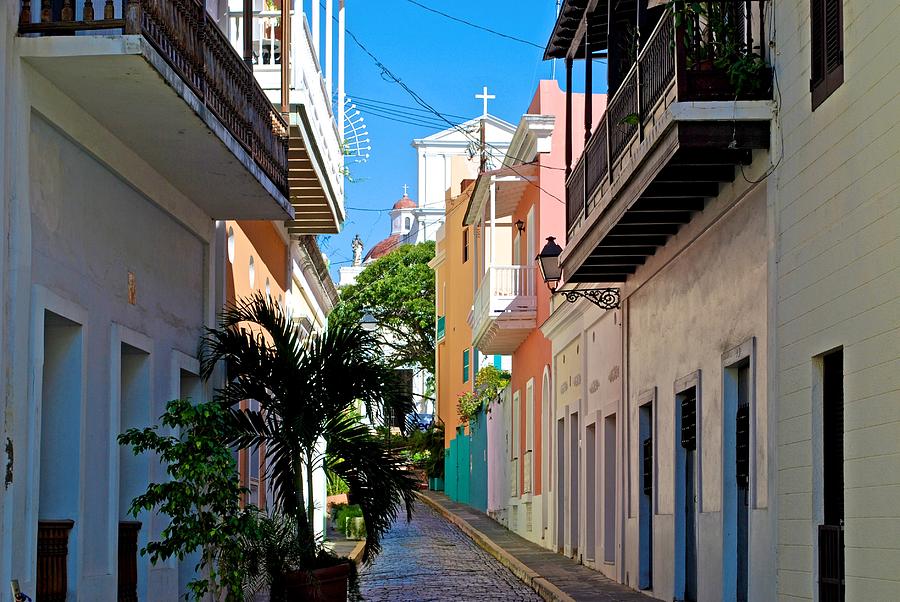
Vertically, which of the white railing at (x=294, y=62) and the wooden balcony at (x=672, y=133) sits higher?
the white railing at (x=294, y=62)

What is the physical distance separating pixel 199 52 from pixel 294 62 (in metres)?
3.99

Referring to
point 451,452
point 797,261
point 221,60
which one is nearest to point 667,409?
point 797,261

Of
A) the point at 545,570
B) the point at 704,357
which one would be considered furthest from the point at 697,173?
the point at 545,570

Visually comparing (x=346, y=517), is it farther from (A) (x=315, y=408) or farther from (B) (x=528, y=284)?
(A) (x=315, y=408)

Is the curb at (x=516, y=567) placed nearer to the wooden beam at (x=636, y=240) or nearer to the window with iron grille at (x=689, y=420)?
the window with iron grille at (x=689, y=420)

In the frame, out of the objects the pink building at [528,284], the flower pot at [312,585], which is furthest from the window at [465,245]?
the flower pot at [312,585]

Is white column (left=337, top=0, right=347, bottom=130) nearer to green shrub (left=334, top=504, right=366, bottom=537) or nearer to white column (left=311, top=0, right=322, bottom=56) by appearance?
white column (left=311, top=0, right=322, bottom=56)

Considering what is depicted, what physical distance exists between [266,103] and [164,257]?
1642 mm

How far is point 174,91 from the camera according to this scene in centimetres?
925

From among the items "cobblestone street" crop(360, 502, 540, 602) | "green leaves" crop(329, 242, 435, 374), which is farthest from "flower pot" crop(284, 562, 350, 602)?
"green leaves" crop(329, 242, 435, 374)

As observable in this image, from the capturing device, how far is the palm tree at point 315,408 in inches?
520

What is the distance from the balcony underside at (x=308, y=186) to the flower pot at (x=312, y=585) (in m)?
4.17

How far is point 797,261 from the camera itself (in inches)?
394

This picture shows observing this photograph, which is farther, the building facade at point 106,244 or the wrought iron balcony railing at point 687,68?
the wrought iron balcony railing at point 687,68
